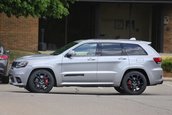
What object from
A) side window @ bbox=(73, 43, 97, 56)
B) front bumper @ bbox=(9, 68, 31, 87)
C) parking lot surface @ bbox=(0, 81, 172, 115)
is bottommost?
parking lot surface @ bbox=(0, 81, 172, 115)

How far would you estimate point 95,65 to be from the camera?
16859 mm

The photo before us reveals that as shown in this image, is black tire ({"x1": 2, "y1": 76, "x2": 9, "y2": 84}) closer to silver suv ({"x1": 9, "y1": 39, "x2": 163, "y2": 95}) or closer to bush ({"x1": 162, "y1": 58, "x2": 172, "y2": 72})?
silver suv ({"x1": 9, "y1": 39, "x2": 163, "y2": 95})

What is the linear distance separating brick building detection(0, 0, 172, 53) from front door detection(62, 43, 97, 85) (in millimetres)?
15320

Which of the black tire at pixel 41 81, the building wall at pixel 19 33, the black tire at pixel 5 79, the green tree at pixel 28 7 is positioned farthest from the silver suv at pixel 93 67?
the building wall at pixel 19 33

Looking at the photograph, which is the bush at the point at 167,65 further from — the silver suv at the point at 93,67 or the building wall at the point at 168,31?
the building wall at the point at 168,31

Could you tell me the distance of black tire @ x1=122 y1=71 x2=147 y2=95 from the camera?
17000mm

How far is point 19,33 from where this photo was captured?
30.8 metres

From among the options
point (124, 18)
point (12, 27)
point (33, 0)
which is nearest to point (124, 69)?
point (33, 0)

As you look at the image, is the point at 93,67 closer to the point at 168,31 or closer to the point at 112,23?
the point at 168,31

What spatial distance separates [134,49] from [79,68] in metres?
1.85

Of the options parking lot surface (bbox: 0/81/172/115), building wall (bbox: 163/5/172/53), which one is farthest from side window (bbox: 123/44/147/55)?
building wall (bbox: 163/5/172/53)

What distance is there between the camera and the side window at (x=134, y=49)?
17327 mm

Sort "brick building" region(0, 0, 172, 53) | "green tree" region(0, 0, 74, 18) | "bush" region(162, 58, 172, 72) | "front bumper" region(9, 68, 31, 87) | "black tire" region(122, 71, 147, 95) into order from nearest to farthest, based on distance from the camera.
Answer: "front bumper" region(9, 68, 31, 87), "black tire" region(122, 71, 147, 95), "green tree" region(0, 0, 74, 18), "bush" region(162, 58, 172, 72), "brick building" region(0, 0, 172, 53)

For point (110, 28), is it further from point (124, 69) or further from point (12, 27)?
point (124, 69)
